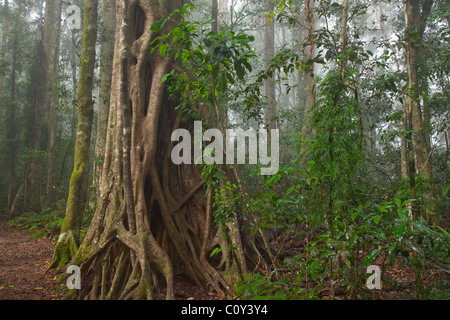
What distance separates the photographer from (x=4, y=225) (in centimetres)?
1008

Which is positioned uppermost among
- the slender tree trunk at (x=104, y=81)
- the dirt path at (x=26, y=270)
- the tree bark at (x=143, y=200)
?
the slender tree trunk at (x=104, y=81)

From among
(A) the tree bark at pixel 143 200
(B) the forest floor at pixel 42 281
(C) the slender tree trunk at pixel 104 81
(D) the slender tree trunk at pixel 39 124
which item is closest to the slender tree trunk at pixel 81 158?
(B) the forest floor at pixel 42 281

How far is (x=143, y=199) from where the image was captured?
426 centimetres

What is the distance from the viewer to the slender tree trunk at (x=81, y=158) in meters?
4.97

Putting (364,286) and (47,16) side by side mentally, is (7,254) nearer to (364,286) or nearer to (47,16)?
(364,286)

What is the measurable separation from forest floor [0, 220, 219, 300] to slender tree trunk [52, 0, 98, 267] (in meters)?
0.43

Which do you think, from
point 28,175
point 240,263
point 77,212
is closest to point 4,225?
point 28,175

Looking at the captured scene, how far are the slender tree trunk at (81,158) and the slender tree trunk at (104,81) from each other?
99cm

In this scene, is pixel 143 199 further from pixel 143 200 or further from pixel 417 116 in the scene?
pixel 417 116

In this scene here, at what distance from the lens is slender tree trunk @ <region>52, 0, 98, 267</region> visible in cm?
497

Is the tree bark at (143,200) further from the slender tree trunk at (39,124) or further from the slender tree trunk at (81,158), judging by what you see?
the slender tree trunk at (39,124)

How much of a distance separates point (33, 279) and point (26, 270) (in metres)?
0.61
